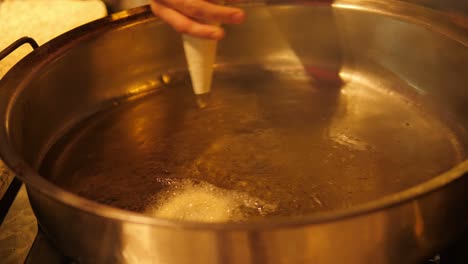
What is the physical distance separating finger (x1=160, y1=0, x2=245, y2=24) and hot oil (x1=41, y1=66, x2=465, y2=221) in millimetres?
170

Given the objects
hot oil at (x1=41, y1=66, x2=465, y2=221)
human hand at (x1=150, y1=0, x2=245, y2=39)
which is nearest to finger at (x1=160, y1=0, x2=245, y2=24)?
human hand at (x1=150, y1=0, x2=245, y2=39)

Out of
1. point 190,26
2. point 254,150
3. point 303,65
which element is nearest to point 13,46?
point 190,26

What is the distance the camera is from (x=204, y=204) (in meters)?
0.54

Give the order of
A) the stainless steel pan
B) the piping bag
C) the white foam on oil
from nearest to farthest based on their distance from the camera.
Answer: the stainless steel pan < the white foam on oil < the piping bag

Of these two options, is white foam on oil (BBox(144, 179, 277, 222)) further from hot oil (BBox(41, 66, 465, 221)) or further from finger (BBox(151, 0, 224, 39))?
finger (BBox(151, 0, 224, 39))

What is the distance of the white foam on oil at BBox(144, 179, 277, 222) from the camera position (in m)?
0.53

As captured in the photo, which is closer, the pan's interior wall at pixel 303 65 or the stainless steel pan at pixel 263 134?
the stainless steel pan at pixel 263 134

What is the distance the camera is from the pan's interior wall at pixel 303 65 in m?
0.69

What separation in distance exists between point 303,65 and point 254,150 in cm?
26

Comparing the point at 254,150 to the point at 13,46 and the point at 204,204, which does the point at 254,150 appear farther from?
the point at 13,46

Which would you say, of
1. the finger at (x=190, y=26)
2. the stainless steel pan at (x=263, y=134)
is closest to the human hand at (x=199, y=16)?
the finger at (x=190, y=26)

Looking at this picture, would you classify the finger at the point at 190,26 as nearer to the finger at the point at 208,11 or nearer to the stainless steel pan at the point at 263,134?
the finger at the point at 208,11

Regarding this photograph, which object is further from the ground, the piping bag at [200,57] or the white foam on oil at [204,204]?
the piping bag at [200,57]

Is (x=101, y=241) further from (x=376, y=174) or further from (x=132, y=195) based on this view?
(x=376, y=174)
